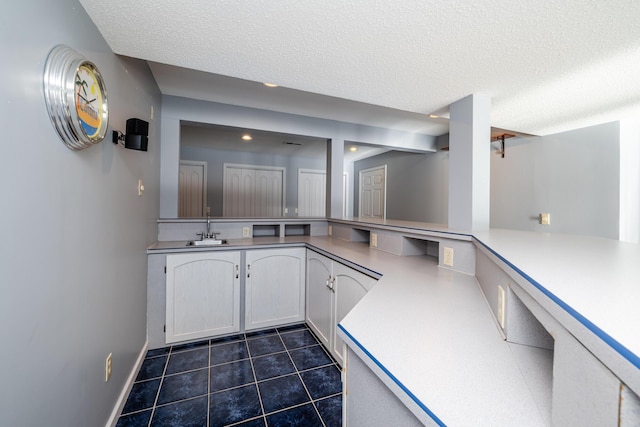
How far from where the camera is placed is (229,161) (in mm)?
5305

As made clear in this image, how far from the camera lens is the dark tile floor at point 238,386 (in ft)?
5.06

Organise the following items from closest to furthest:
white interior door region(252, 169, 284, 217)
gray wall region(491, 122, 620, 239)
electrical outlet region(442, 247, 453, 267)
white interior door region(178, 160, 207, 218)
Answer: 1. electrical outlet region(442, 247, 453, 267)
2. gray wall region(491, 122, 620, 239)
3. white interior door region(178, 160, 207, 218)
4. white interior door region(252, 169, 284, 217)

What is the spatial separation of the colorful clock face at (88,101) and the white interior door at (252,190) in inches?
167

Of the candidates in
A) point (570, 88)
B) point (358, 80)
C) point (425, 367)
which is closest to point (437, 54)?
point (358, 80)

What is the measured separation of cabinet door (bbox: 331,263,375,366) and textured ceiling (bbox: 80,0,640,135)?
4.05 feet

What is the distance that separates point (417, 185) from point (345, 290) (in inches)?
124

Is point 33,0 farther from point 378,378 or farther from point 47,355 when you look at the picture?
point 378,378

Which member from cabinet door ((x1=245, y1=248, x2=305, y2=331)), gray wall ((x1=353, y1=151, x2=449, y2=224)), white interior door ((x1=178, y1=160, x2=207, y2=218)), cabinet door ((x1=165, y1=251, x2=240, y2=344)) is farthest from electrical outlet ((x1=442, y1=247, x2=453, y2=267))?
white interior door ((x1=178, y1=160, x2=207, y2=218))

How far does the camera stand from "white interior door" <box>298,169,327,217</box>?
5.89 metres

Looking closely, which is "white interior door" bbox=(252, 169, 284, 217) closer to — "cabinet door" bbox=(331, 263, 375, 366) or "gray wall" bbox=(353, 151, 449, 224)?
"gray wall" bbox=(353, 151, 449, 224)

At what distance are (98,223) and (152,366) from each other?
1341 millimetres

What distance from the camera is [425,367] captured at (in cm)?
70

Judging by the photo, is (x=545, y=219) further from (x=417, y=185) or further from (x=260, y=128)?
(x=260, y=128)

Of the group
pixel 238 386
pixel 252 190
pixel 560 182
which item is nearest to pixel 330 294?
pixel 238 386
